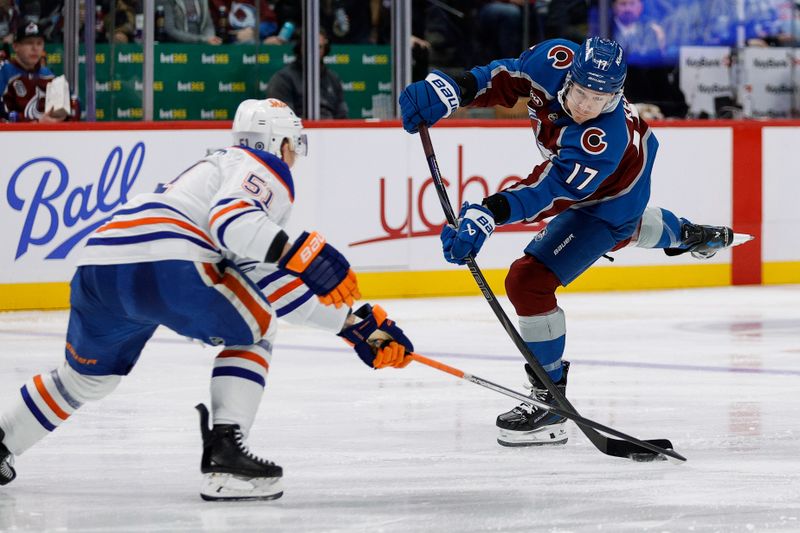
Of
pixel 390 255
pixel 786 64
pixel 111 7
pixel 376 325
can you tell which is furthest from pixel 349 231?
pixel 376 325

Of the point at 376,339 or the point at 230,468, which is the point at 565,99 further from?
the point at 230,468

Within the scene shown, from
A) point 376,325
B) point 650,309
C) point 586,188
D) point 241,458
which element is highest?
point 586,188

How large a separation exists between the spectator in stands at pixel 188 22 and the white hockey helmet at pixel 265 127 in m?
4.59

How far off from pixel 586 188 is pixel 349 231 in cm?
386

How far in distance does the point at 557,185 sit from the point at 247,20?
4381 millimetres

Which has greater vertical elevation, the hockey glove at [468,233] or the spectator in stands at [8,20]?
the spectator in stands at [8,20]

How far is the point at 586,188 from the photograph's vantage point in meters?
4.02

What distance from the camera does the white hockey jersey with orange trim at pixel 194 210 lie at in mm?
3215

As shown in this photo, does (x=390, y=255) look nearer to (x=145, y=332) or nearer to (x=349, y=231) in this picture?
(x=349, y=231)

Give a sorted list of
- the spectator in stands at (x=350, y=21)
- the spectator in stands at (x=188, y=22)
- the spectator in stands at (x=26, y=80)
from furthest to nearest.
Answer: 1. the spectator in stands at (x=350, y=21)
2. the spectator in stands at (x=188, y=22)
3. the spectator in stands at (x=26, y=80)

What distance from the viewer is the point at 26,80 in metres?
7.57

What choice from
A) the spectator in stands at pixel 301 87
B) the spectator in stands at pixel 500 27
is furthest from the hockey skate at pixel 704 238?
the spectator in stands at pixel 500 27

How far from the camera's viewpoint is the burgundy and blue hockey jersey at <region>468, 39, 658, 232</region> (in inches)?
158

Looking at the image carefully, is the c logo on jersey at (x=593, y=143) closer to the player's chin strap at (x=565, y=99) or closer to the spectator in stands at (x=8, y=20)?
the player's chin strap at (x=565, y=99)
